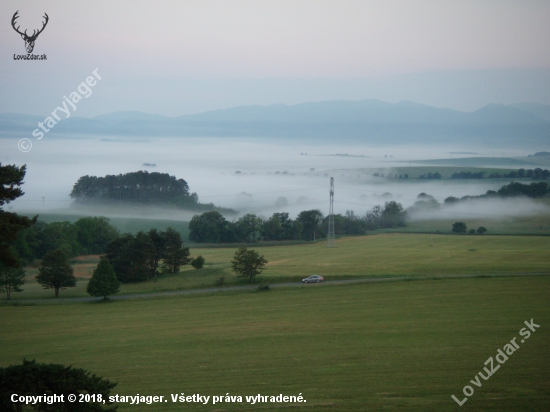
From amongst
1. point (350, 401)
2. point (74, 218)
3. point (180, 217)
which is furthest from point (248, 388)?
point (180, 217)

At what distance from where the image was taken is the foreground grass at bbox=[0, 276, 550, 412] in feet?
42.4

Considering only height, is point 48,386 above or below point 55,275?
above

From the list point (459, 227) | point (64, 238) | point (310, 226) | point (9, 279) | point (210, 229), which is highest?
point (310, 226)

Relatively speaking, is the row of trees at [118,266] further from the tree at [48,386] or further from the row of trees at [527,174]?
the row of trees at [527,174]

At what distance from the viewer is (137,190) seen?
99.8m

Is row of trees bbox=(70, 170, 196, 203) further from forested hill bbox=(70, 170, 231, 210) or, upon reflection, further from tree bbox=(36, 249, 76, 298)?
tree bbox=(36, 249, 76, 298)

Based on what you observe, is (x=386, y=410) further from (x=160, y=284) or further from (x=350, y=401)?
(x=160, y=284)

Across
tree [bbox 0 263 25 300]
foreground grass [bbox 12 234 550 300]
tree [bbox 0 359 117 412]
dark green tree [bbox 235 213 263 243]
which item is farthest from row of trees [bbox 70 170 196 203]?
tree [bbox 0 359 117 412]

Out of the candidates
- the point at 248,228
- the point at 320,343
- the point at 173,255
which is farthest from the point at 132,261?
the point at 248,228

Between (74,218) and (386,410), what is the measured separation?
7353 cm

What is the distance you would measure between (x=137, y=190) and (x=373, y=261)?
67154 mm

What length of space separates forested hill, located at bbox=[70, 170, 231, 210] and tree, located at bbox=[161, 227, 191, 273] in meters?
54.1

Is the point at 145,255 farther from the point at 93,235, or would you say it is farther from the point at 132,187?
the point at 132,187

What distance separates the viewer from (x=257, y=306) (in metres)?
28.5
